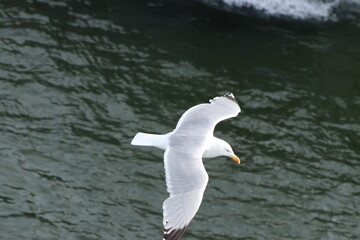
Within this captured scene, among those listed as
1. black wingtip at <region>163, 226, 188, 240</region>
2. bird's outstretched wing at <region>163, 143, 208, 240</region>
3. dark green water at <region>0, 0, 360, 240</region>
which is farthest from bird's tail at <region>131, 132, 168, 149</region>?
dark green water at <region>0, 0, 360, 240</region>

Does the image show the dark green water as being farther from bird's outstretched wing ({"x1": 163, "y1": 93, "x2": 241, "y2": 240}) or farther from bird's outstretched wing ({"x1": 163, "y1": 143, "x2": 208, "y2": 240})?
bird's outstretched wing ({"x1": 163, "y1": 143, "x2": 208, "y2": 240})

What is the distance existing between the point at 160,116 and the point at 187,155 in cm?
454

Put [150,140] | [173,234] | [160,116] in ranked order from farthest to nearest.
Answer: [160,116]
[150,140]
[173,234]

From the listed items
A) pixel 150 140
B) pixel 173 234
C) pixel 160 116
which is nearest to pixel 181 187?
pixel 173 234

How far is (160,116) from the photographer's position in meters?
14.4

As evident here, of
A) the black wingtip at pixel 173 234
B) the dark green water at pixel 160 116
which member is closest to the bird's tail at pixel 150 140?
the black wingtip at pixel 173 234

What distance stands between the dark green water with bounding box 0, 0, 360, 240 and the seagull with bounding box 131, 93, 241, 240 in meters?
1.97

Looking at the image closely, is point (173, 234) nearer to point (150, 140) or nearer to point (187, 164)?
point (187, 164)

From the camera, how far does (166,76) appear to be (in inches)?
610

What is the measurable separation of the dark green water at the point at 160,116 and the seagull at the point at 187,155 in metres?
1.97

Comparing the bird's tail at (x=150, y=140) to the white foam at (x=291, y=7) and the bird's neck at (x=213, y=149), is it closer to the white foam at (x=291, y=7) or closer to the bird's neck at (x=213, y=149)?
the bird's neck at (x=213, y=149)

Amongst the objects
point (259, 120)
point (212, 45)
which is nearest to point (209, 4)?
point (212, 45)

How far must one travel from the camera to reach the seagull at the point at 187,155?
8.77 meters

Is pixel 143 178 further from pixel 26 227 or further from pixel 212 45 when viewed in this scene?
pixel 212 45
